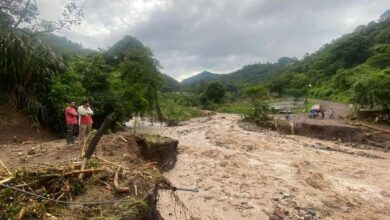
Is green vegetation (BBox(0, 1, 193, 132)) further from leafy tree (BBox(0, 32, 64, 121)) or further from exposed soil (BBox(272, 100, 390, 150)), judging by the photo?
exposed soil (BBox(272, 100, 390, 150))

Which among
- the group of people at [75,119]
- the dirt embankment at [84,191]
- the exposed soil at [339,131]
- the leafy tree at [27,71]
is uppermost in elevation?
the leafy tree at [27,71]

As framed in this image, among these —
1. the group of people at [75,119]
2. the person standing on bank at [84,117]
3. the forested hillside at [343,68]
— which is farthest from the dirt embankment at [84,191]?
the forested hillside at [343,68]

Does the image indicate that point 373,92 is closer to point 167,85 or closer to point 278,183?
point 278,183

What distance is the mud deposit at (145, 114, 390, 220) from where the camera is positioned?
8.90 meters

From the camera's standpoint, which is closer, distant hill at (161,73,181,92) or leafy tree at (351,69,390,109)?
leafy tree at (351,69,390,109)

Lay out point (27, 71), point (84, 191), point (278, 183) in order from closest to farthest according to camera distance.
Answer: point (84, 191) < point (278, 183) < point (27, 71)

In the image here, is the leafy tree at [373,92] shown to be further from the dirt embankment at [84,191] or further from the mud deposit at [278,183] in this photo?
the dirt embankment at [84,191]

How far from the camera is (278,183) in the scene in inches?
447

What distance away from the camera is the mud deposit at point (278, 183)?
29.2 ft

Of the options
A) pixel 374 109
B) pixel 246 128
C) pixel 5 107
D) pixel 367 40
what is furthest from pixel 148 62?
pixel 367 40

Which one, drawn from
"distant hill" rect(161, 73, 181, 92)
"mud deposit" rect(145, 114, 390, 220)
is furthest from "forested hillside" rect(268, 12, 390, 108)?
"mud deposit" rect(145, 114, 390, 220)

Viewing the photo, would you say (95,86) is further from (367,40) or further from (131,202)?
(367,40)

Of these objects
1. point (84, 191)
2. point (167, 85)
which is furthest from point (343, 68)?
point (84, 191)

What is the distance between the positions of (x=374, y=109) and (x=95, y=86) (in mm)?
18670
